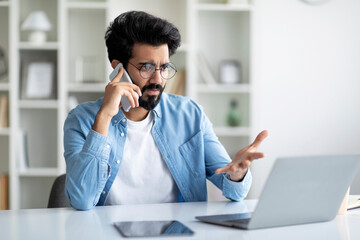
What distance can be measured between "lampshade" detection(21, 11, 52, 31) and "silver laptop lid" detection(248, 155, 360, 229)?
2721 mm

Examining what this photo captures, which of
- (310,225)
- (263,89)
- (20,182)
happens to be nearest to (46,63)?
(20,182)

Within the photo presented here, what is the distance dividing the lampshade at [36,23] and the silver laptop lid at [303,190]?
2721 millimetres

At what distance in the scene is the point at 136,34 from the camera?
1.89 meters

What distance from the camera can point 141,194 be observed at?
1.85m

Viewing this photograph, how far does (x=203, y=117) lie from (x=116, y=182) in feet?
1.38

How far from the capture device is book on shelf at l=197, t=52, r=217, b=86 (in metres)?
3.69

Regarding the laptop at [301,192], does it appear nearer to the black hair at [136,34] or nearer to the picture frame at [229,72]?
the black hair at [136,34]

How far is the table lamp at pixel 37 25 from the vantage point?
352 centimetres

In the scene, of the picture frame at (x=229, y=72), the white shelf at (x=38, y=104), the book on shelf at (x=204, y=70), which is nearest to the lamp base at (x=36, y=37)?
the white shelf at (x=38, y=104)

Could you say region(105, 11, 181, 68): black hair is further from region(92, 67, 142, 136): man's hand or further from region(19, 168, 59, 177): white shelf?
region(19, 168, 59, 177): white shelf

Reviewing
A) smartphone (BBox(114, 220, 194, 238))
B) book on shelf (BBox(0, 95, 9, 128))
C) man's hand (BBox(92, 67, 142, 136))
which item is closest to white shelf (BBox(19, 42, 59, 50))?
book on shelf (BBox(0, 95, 9, 128))

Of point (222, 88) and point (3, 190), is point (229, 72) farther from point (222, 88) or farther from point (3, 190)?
point (3, 190)

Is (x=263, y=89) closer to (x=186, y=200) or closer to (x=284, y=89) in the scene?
(x=284, y=89)

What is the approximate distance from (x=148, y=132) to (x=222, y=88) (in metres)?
1.84
